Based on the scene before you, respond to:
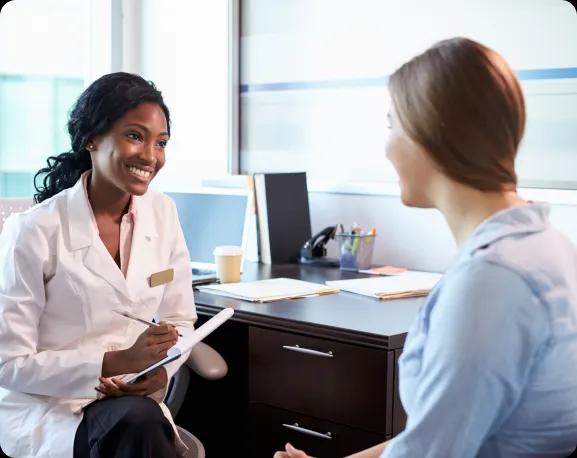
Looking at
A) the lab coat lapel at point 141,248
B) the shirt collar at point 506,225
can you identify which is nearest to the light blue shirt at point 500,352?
the shirt collar at point 506,225

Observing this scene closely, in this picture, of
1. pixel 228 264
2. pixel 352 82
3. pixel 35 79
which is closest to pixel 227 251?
pixel 228 264

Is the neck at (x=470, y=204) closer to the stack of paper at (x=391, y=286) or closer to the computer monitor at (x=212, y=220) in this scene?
the stack of paper at (x=391, y=286)

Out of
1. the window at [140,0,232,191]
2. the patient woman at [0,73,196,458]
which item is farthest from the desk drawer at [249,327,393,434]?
the window at [140,0,232,191]

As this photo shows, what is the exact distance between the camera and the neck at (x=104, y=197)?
2.01 metres

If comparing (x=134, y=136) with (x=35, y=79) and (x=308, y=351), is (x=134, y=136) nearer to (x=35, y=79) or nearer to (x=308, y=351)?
(x=308, y=351)

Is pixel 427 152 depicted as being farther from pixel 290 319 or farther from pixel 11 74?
pixel 11 74

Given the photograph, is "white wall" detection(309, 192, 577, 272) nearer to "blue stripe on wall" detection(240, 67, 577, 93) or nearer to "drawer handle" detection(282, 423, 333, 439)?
"blue stripe on wall" detection(240, 67, 577, 93)

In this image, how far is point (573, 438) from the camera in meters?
1.12

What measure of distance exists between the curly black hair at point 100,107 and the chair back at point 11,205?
1.18 feet

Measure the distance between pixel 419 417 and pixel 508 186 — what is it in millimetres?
313

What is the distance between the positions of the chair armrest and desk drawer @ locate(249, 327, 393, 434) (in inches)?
4.3

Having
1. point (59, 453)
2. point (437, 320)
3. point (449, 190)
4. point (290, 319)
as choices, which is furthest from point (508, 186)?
point (59, 453)

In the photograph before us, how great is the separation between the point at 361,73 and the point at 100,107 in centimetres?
119

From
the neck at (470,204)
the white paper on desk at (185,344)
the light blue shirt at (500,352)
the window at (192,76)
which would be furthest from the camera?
the window at (192,76)
